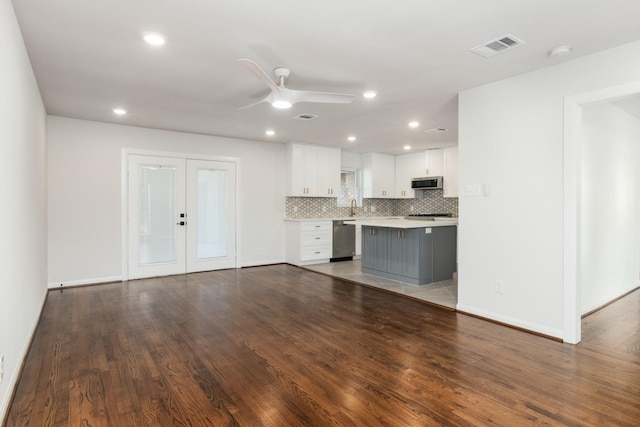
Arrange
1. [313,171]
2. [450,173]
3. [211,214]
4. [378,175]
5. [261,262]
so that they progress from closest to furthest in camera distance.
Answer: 1. [211,214]
2. [261,262]
3. [313,171]
4. [450,173]
5. [378,175]

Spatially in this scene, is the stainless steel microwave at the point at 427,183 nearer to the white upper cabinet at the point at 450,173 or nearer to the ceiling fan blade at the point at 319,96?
the white upper cabinet at the point at 450,173

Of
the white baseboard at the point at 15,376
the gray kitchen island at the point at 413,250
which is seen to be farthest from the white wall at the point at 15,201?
the gray kitchen island at the point at 413,250

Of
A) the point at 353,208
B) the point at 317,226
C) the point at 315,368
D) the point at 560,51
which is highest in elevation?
the point at 560,51

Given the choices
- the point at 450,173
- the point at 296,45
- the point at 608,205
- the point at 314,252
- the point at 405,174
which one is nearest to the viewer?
the point at 296,45

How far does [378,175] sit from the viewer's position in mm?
8461

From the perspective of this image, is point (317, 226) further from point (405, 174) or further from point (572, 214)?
point (572, 214)

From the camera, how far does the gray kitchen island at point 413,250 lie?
5.11 m

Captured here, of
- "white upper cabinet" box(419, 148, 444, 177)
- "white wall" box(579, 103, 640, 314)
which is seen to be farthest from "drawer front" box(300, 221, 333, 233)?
"white wall" box(579, 103, 640, 314)

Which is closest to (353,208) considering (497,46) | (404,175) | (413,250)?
(404,175)

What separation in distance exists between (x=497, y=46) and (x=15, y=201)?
3.71 metres

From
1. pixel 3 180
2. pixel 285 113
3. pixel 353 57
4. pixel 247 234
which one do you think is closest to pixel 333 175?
pixel 247 234

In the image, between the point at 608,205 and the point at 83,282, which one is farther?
the point at 83,282

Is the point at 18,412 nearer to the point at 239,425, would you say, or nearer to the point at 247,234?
the point at 239,425

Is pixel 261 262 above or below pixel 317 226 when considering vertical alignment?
below
